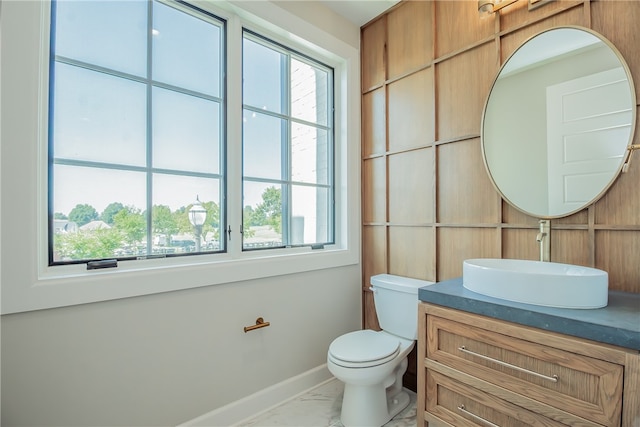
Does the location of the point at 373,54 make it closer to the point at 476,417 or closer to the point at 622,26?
the point at 622,26

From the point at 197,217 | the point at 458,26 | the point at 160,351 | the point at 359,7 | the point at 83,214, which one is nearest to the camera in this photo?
the point at 83,214

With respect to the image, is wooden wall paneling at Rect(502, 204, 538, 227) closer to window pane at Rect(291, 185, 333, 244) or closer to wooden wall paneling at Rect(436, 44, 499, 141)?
wooden wall paneling at Rect(436, 44, 499, 141)

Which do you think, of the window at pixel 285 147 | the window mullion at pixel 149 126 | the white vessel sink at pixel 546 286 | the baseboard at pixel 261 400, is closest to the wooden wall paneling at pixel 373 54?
the window at pixel 285 147

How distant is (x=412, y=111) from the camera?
2.00 meters

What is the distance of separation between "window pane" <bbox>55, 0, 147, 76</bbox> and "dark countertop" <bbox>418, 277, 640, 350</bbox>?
1.78m

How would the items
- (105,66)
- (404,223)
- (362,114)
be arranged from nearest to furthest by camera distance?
(105,66) < (404,223) < (362,114)

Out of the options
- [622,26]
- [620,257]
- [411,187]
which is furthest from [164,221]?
[622,26]

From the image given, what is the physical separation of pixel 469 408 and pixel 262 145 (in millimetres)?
1703

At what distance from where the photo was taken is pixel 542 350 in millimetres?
1008

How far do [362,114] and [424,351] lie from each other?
5.58ft

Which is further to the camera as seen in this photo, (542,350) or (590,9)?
(590,9)

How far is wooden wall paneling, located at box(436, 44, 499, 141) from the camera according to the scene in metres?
1.64

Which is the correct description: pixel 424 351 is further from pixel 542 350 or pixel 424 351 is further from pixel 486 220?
pixel 486 220

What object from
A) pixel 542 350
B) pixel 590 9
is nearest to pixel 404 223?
pixel 542 350
